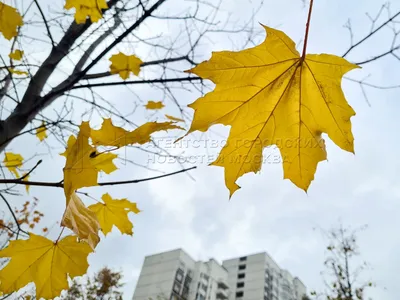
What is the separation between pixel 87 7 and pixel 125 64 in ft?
2.28

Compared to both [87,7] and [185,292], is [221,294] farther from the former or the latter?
[87,7]

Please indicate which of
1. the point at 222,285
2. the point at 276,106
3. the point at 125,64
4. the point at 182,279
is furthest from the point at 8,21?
the point at 222,285

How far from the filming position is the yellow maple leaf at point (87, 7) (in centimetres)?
180

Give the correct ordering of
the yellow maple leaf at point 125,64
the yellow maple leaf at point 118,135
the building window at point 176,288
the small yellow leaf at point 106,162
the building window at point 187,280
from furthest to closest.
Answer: the building window at point 187,280, the building window at point 176,288, the yellow maple leaf at point 125,64, the small yellow leaf at point 106,162, the yellow maple leaf at point 118,135

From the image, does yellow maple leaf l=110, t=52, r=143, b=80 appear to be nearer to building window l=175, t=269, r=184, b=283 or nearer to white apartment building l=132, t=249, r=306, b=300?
white apartment building l=132, t=249, r=306, b=300

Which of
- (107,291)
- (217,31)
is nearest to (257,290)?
(107,291)

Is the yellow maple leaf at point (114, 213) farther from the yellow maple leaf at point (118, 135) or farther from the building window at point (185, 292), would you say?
the building window at point (185, 292)

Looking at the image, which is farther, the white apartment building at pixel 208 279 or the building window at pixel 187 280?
the building window at pixel 187 280

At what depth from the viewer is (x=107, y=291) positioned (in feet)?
35.8

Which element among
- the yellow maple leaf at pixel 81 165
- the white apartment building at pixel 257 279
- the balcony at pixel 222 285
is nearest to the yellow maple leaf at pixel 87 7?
the yellow maple leaf at pixel 81 165

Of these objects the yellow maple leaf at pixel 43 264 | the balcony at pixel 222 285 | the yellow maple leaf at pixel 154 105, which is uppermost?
the balcony at pixel 222 285

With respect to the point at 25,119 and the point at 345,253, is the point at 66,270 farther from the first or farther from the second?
the point at 345,253

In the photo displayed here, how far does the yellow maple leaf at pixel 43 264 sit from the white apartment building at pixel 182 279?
1244 inches

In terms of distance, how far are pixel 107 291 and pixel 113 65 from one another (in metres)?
10.5
